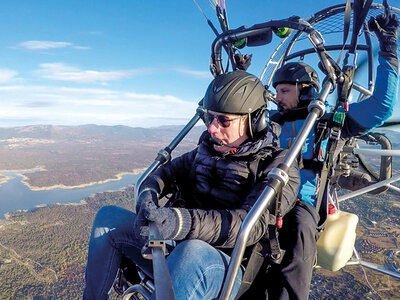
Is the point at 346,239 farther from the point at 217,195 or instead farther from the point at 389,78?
the point at 389,78

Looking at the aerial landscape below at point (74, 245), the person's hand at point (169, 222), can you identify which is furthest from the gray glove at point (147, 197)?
the aerial landscape below at point (74, 245)

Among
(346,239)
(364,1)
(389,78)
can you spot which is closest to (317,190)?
(346,239)

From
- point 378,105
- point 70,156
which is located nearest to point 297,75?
point 378,105

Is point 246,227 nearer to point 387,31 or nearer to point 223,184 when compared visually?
point 223,184

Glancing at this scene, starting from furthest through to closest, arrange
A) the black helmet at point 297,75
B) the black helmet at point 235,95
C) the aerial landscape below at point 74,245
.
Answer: the aerial landscape below at point 74,245 → the black helmet at point 297,75 → the black helmet at point 235,95

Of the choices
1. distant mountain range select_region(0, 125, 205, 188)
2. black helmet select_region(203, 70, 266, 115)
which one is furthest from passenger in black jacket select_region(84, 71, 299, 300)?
distant mountain range select_region(0, 125, 205, 188)

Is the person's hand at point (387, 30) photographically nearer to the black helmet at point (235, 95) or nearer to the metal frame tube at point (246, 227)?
the black helmet at point (235, 95)

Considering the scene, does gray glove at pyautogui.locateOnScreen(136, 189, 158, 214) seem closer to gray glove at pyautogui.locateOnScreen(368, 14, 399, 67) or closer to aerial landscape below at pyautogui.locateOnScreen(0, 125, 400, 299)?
gray glove at pyautogui.locateOnScreen(368, 14, 399, 67)

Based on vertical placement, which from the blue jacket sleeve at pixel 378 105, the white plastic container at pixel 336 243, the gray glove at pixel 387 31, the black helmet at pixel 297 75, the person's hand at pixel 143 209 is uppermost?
the gray glove at pixel 387 31
